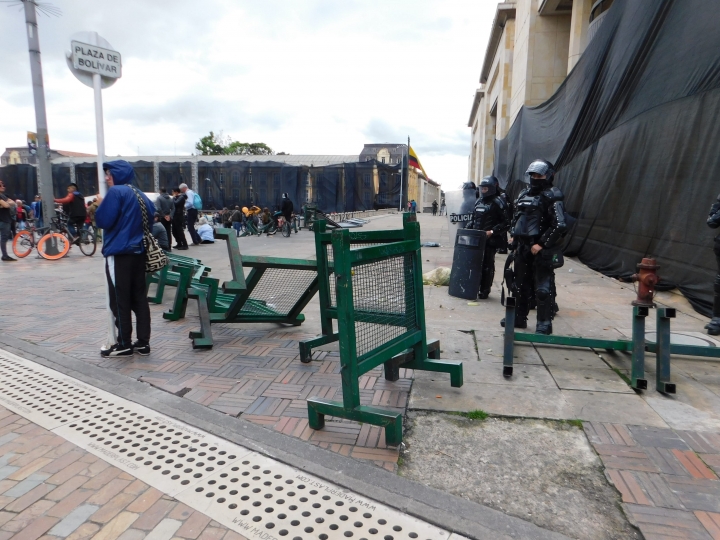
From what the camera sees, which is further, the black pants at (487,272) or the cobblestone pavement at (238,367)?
the black pants at (487,272)

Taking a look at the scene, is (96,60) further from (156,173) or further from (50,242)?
(156,173)

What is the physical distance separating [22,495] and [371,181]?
2659 centimetres

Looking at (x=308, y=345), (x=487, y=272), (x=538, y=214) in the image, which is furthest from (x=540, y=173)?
(x=308, y=345)

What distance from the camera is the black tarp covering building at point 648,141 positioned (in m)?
5.59

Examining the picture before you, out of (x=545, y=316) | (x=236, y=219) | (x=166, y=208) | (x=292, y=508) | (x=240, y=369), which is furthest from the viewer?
(x=236, y=219)

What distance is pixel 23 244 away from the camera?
457 inches

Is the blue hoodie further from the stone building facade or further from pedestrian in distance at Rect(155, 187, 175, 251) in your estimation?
the stone building facade

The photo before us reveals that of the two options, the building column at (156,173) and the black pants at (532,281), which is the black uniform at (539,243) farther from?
the building column at (156,173)

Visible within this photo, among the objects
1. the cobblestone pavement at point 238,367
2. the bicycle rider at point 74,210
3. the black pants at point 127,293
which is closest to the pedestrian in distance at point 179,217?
the bicycle rider at point 74,210

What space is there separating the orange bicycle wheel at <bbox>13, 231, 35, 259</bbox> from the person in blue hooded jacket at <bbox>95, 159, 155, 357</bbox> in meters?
8.97

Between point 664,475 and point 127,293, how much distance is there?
162 inches

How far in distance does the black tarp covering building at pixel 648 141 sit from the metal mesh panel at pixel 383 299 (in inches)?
168

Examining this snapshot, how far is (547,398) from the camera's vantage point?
10.9 feet

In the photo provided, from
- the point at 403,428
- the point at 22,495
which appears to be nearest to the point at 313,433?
the point at 403,428
